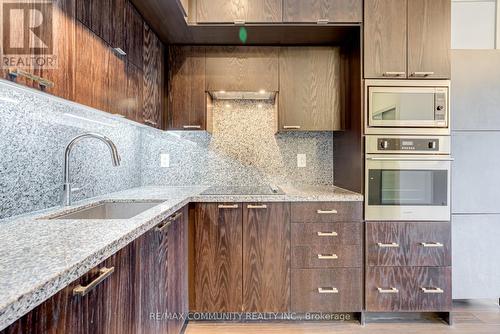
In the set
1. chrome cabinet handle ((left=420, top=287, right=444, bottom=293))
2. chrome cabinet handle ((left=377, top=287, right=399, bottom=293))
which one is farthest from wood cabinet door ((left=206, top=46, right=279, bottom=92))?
chrome cabinet handle ((left=420, top=287, right=444, bottom=293))

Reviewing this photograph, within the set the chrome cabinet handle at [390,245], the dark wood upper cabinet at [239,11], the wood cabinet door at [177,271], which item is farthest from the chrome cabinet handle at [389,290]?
the dark wood upper cabinet at [239,11]

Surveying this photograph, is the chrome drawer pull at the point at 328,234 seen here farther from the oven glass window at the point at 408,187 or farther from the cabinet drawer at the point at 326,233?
the oven glass window at the point at 408,187

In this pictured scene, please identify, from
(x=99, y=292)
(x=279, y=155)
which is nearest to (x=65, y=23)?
(x=99, y=292)

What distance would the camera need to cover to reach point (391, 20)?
200 centimetres

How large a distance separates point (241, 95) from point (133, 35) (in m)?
0.93

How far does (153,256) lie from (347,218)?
128cm

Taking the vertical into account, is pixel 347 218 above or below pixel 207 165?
below

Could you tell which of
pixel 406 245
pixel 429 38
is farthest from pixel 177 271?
pixel 429 38

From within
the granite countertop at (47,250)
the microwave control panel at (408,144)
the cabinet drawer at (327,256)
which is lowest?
the cabinet drawer at (327,256)

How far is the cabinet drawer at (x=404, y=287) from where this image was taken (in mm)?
1970

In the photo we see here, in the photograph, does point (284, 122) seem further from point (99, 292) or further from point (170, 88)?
point (99, 292)

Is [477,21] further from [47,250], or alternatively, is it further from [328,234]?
[47,250]

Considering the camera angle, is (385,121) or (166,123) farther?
(166,123)

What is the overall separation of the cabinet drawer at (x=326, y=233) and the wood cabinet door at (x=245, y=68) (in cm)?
106
